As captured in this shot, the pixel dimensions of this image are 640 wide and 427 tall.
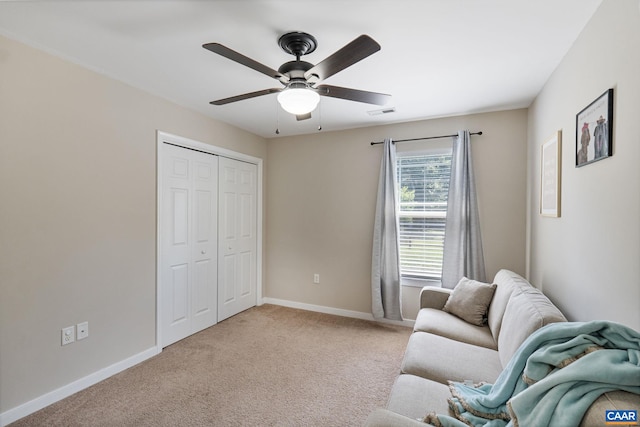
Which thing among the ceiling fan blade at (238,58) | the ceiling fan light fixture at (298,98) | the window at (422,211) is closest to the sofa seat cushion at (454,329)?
the window at (422,211)

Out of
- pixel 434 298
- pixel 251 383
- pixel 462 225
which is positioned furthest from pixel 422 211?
pixel 251 383

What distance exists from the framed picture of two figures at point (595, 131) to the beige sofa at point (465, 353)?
85 centimetres

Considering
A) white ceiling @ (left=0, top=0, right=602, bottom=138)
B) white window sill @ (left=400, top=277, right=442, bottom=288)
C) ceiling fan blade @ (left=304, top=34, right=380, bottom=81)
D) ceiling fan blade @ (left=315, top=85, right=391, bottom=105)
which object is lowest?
white window sill @ (left=400, top=277, right=442, bottom=288)

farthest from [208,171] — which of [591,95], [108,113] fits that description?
[591,95]

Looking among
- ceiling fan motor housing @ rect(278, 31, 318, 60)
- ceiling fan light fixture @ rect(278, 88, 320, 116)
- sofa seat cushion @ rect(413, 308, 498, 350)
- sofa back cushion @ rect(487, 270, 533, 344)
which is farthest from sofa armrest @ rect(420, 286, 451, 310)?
ceiling fan motor housing @ rect(278, 31, 318, 60)

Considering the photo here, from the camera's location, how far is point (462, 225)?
3.25 m

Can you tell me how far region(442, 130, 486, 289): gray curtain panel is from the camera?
319cm

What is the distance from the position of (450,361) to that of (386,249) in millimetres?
1828

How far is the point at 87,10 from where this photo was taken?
65.5 inches

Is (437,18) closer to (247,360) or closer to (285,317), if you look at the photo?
(247,360)

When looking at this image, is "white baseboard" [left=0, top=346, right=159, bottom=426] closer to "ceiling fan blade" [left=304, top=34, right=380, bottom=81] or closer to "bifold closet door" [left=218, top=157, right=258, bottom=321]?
"bifold closet door" [left=218, top=157, right=258, bottom=321]

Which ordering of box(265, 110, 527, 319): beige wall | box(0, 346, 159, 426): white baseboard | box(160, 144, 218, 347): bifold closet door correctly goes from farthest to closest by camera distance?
box(265, 110, 527, 319): beige wall
box(160, 144, 218, 347): bifold closet door
box(0, 346, 159, 426): white baseboard

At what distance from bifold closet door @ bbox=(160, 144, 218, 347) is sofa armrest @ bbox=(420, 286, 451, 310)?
7.95ft

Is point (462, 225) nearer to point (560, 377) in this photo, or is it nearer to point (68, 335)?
point (560, 377)
